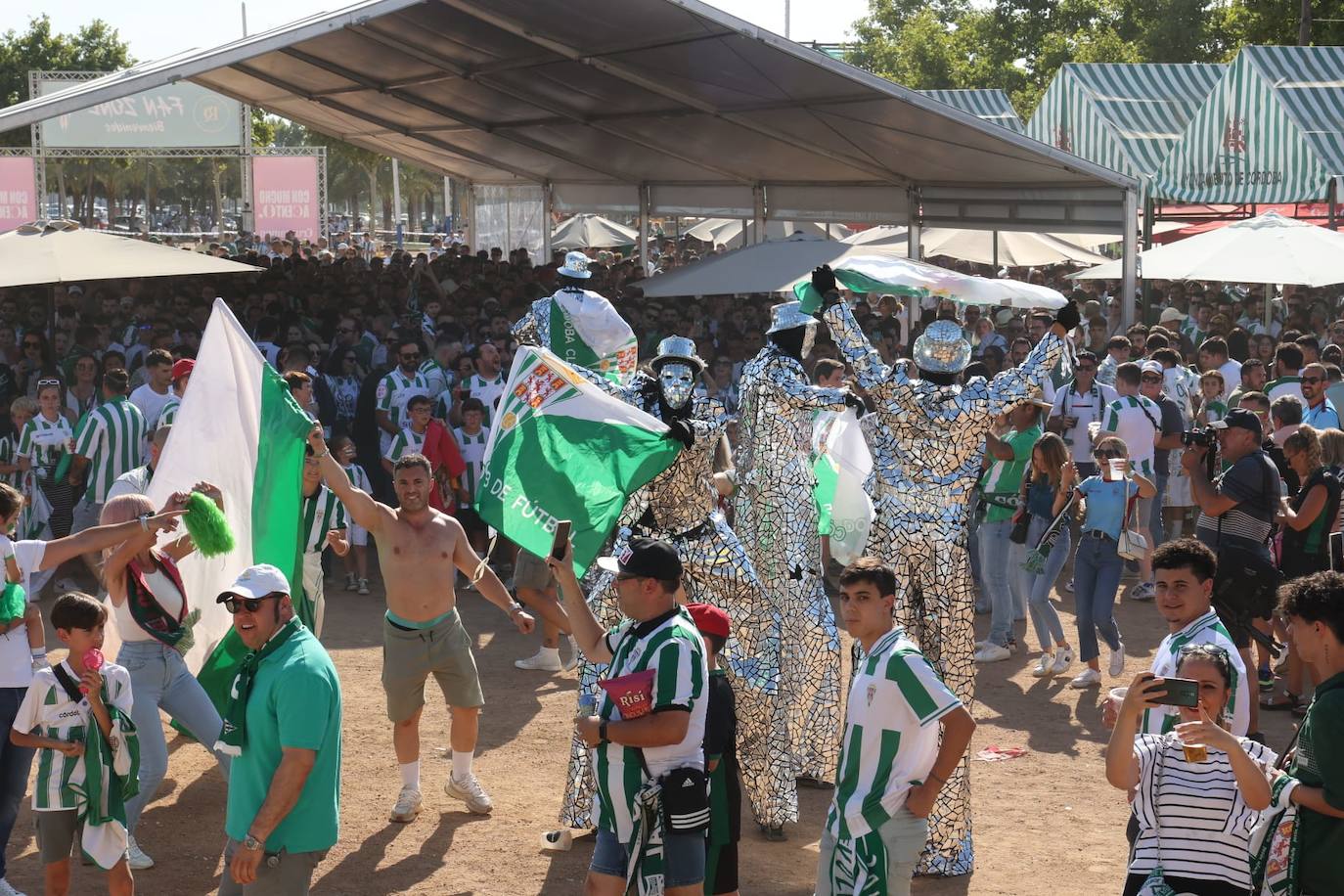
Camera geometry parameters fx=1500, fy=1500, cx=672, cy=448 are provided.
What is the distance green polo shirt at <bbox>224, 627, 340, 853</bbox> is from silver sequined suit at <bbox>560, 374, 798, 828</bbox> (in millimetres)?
1988

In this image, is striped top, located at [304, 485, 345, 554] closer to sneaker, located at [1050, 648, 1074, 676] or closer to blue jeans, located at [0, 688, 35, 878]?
blue jeans, located at [0, 688, 35, 878]

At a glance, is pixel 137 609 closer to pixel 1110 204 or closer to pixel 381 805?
pixel 381 805

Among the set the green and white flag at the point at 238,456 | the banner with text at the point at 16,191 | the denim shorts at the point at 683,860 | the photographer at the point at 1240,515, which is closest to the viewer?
the denim shorts at the point at 683,860

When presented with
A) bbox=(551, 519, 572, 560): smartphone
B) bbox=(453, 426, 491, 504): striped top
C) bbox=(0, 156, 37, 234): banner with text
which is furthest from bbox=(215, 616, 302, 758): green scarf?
bbox=(0, 156, 37, 234): banner with text

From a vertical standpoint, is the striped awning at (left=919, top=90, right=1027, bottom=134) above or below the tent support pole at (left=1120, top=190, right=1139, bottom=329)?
above

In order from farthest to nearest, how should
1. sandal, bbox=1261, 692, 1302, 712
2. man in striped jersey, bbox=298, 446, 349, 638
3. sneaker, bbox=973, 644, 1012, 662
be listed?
sneaker, bbox=973, 644, 1012, 662
sandal, bbox=1261, 692, 1302, 712
man in striped jersey, bbox=298, 446, 349, 638

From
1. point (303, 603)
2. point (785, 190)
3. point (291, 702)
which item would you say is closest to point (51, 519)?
point (303, 603)

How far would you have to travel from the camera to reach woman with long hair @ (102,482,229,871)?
642cm

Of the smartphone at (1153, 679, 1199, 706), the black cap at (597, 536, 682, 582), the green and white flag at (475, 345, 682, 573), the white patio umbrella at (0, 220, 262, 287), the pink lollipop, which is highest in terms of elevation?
the white patio umbrella at (0, 220, 262, 287)

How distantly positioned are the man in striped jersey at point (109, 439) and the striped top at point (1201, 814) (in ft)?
27.6

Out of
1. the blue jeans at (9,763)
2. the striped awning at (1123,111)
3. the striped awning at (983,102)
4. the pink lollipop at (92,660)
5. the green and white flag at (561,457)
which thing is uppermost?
the striped awning at (983,102)

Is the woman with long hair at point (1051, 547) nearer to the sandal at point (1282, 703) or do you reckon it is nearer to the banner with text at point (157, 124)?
the sandal at point (1282, 703)

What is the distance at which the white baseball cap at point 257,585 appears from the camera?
15.5ft

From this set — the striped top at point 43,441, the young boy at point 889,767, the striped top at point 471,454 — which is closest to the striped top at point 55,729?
the young boy at point 889,767
